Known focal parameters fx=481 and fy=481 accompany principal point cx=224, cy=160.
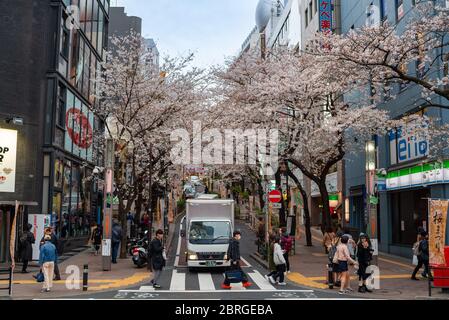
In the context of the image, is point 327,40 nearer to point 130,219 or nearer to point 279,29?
point 130,219

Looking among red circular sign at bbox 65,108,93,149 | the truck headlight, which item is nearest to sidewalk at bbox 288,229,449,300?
the truck headlight

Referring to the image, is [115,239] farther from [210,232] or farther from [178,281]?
[178,281]

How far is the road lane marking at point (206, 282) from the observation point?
16203 mm

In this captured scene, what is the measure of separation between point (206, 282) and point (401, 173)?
1333cm

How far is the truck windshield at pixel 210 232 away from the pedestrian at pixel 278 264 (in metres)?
3.54

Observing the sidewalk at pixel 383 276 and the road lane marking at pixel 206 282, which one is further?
the road lane marking at pixel 206 282

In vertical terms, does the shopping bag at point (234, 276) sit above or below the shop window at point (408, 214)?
below

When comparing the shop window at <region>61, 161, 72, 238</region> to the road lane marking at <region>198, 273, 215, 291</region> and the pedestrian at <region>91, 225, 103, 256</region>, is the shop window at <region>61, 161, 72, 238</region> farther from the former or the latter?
the road lane marking at <region>198, 273, 215, 291</region>

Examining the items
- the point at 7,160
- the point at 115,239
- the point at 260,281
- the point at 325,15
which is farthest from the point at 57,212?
the point at 325,15

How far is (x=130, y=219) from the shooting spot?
32.8 metres

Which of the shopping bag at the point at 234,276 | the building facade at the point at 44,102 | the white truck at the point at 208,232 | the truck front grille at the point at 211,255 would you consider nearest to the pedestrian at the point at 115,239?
the building facade at the point at 44,102

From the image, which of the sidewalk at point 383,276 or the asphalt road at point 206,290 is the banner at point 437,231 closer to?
the sidewalk at point 383,276

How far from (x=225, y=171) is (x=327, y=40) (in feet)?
72.8

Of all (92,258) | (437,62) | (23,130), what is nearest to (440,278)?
(437,62)
